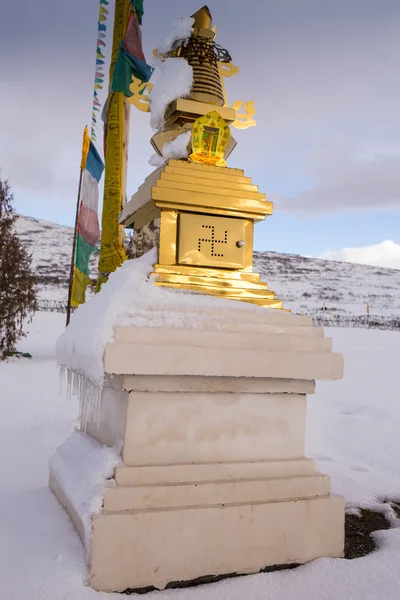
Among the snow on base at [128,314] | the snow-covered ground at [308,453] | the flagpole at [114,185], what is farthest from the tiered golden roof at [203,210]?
the flagpole at [114,185]

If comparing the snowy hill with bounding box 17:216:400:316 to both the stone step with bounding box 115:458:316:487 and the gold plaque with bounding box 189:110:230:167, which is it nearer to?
the gold plaque with bounding box 189:110:230:167

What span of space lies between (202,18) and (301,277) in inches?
1984

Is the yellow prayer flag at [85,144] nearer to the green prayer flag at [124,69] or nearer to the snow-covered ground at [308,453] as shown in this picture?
the green prayer flag at [124,69]

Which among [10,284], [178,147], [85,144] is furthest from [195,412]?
[10,284]

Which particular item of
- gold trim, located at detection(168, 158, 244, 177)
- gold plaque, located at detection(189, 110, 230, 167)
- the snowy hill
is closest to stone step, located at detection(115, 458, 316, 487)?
gold trim, located at detection(168, 158, 244, 177)

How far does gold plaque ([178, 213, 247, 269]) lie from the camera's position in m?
3.01

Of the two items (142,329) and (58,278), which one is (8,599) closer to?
(142,329)

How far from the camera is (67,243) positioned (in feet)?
207

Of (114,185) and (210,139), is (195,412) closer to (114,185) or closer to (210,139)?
(210,139)

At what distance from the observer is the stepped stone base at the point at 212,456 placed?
2236 mm

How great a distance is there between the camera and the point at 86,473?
2547mm

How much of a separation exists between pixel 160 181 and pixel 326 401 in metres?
5.65

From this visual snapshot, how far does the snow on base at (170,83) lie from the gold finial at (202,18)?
0.34 m

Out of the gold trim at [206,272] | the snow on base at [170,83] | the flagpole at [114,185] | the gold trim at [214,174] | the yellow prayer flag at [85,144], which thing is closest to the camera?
the gold trim at [206,272]
